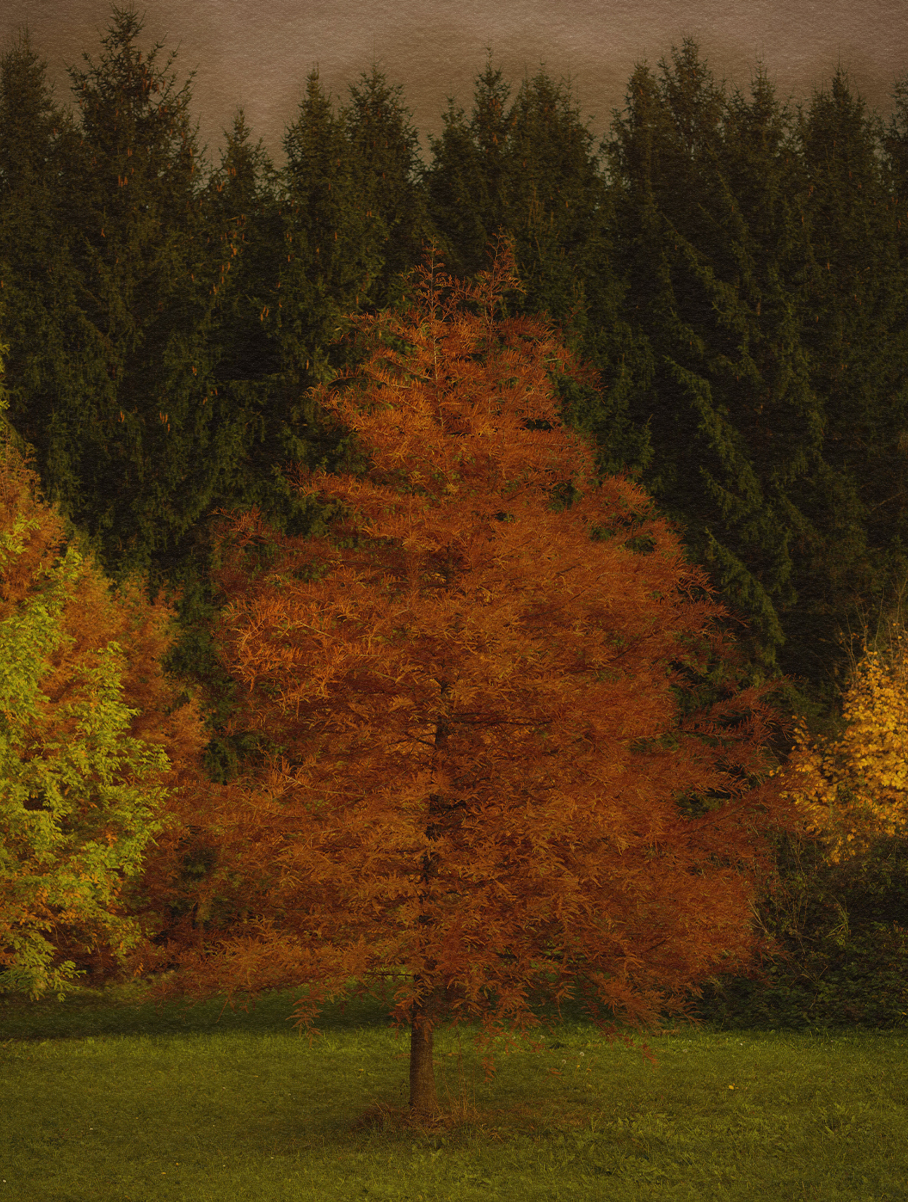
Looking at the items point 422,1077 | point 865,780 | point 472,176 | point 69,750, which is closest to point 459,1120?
point 422,1077

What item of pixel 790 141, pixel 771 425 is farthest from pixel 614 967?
pixel 790 141

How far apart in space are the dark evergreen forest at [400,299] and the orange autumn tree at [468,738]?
732 inches

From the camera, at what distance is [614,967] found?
12641mm

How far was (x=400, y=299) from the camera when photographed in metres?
33.8

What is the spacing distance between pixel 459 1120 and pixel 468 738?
427 centimetres

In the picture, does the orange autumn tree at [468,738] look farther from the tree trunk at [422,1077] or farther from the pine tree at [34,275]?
the pine tree at [34,275]

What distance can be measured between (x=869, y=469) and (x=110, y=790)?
86.7ft

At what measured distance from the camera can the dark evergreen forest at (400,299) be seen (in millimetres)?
35594

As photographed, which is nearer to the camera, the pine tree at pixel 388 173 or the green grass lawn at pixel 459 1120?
the green grass lawn at pixel 459 1120

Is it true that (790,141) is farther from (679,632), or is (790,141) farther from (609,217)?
(679,632)

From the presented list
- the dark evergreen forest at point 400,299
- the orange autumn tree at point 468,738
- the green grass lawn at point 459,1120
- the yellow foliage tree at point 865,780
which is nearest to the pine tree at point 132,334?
the dark evergreen forest at point 400,299

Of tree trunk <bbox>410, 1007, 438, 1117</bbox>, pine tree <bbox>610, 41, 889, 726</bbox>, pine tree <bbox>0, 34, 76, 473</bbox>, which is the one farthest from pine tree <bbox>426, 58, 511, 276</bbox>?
tree trunk <bbox>410, 1007, 438, 1117</bbox>

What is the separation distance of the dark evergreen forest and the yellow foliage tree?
26.5 ft

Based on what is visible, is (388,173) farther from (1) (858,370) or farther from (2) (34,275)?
(1) (858,370)
